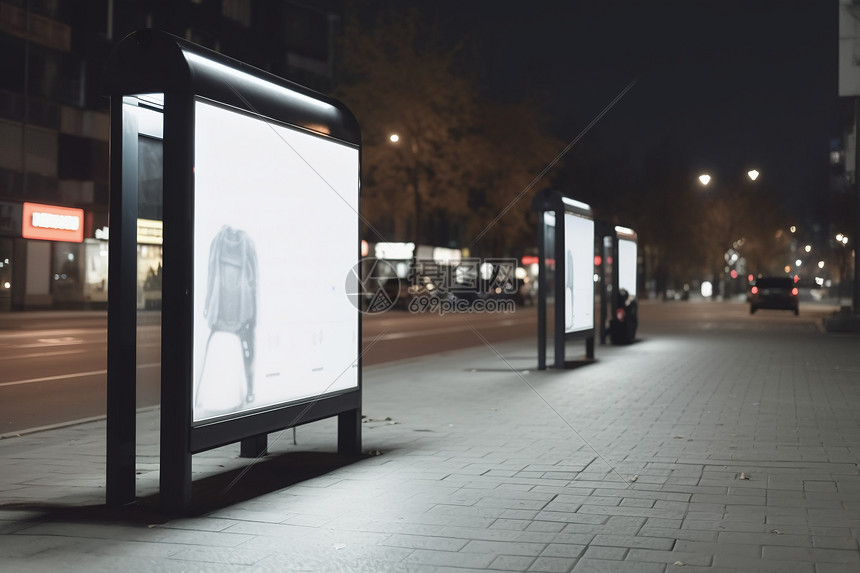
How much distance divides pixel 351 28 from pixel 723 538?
1767 inches

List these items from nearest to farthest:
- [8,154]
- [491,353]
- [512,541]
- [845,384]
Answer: [512,541] < [845,384] < [491,353] < [8,154]

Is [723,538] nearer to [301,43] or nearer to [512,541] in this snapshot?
[512,541]

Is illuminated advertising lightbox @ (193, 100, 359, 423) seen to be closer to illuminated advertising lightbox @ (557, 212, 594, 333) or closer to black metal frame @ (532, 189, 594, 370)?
black metal frame @ (532, 189, 594, 370)

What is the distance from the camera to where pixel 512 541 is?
18.1 feet

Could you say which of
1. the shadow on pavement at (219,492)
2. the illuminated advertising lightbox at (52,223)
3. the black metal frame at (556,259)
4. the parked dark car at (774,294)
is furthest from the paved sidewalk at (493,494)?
the parked dark car at (774,294)

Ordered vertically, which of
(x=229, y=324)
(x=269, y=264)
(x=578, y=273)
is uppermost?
(x=578, y=273)

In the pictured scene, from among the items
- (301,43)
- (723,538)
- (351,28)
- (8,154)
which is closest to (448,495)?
(723,538)

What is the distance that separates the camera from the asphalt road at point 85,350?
10734mm

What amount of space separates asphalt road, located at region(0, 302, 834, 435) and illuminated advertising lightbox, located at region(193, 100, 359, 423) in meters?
0.51

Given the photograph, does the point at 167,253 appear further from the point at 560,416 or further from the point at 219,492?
the point at 560,416

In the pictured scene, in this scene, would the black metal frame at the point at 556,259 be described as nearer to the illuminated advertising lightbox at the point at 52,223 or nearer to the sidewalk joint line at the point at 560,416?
the sidewalk joint line at the point at 560,416

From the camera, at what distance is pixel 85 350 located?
20.9 meters

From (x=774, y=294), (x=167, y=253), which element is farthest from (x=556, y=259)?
(x=774, y=294)

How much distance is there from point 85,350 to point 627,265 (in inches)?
478
